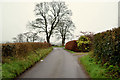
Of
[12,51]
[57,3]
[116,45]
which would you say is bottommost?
[12,51]

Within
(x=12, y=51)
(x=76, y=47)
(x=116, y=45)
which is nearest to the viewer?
(x=116, y=45)

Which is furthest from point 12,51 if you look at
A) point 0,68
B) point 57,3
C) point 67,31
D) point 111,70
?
point 67,31

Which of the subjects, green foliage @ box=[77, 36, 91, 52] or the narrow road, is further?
green foliage @ box=[77, 36, 91, 52]

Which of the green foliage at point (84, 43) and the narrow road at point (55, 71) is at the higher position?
the green foliage at point (84, 43)

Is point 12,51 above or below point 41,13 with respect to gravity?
below

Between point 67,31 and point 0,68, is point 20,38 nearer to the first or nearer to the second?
point 67,31

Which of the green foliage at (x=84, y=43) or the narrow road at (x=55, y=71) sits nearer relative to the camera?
the narrow road at (x=55, y=71)

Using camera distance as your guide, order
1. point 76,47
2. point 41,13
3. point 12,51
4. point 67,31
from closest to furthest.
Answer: point 12,51, point 76,47, point 41,13, point 67,31

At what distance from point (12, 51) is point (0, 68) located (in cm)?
232

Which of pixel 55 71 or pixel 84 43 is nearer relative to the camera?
pixel 55 71

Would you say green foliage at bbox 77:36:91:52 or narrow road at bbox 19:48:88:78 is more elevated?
green foliage at bbox 77:36:91:52

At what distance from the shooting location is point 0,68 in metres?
6.23

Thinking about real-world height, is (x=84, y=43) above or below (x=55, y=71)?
above

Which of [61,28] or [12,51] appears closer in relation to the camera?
[12,51]
